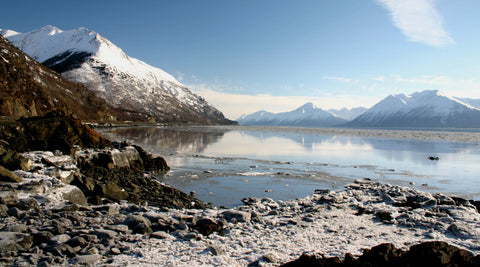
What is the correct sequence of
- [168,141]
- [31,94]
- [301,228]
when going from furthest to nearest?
Answer: [31,94] → [168,141] → [301,228]

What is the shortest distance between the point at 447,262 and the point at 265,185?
1334 centimetres

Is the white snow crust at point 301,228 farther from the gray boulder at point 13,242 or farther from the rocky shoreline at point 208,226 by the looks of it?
the gray boulder at point 13,242

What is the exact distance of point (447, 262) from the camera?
22.1ft

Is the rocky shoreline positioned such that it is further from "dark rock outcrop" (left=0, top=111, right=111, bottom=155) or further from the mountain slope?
the mountain slope

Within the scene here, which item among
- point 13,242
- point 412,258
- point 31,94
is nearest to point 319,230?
point 412,258

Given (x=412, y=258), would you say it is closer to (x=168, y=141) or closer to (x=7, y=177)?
(x=7, y=177)

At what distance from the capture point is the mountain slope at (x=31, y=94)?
51.5 metres

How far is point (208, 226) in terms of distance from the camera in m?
10.1

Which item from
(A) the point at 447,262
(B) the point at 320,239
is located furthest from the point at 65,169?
(A) the point at 447,262

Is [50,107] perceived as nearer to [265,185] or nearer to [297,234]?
[265,185]

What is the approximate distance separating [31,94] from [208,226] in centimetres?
8498

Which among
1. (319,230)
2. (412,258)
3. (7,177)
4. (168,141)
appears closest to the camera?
(412,258)

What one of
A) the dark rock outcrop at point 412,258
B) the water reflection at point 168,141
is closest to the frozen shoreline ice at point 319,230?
the dark rock outcrop at point 412,258

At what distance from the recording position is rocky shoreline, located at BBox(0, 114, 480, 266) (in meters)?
7.38
